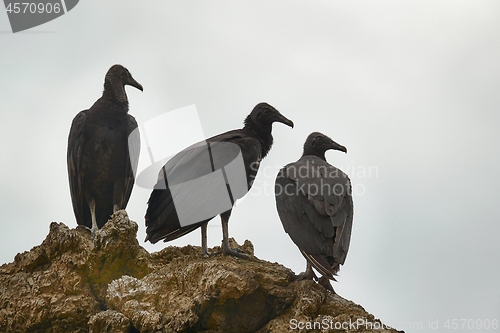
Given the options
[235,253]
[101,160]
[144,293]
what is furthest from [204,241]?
[101,160]

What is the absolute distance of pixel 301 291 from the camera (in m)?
7.43

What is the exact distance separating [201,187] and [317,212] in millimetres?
1479

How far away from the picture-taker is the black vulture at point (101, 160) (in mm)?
9953

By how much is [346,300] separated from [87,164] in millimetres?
4249

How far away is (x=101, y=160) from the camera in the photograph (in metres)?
9.98

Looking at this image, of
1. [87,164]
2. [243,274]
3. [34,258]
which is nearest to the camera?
[243,274]

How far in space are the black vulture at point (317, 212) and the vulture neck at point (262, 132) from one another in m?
0.87

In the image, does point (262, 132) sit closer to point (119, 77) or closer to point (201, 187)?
point (201, 187)

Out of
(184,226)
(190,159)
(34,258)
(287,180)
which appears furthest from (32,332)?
(287,180)

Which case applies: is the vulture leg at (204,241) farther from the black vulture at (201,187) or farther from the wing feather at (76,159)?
the wing feather at (76,159)

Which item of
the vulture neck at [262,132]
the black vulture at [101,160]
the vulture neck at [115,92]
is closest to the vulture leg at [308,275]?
the vulture neck at [262,132]

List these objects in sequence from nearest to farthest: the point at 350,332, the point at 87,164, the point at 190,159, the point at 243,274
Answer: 1. the point at 350,332
2. the point at 243,274
3. the point at 190,159
4. the point at 87,164

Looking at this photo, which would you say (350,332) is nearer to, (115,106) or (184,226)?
(184,226)

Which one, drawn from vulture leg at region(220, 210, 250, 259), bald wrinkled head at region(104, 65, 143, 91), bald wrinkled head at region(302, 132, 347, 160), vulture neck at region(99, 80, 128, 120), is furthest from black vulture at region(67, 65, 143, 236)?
bald wrinkled head at region(302, 132, 347, 160)
